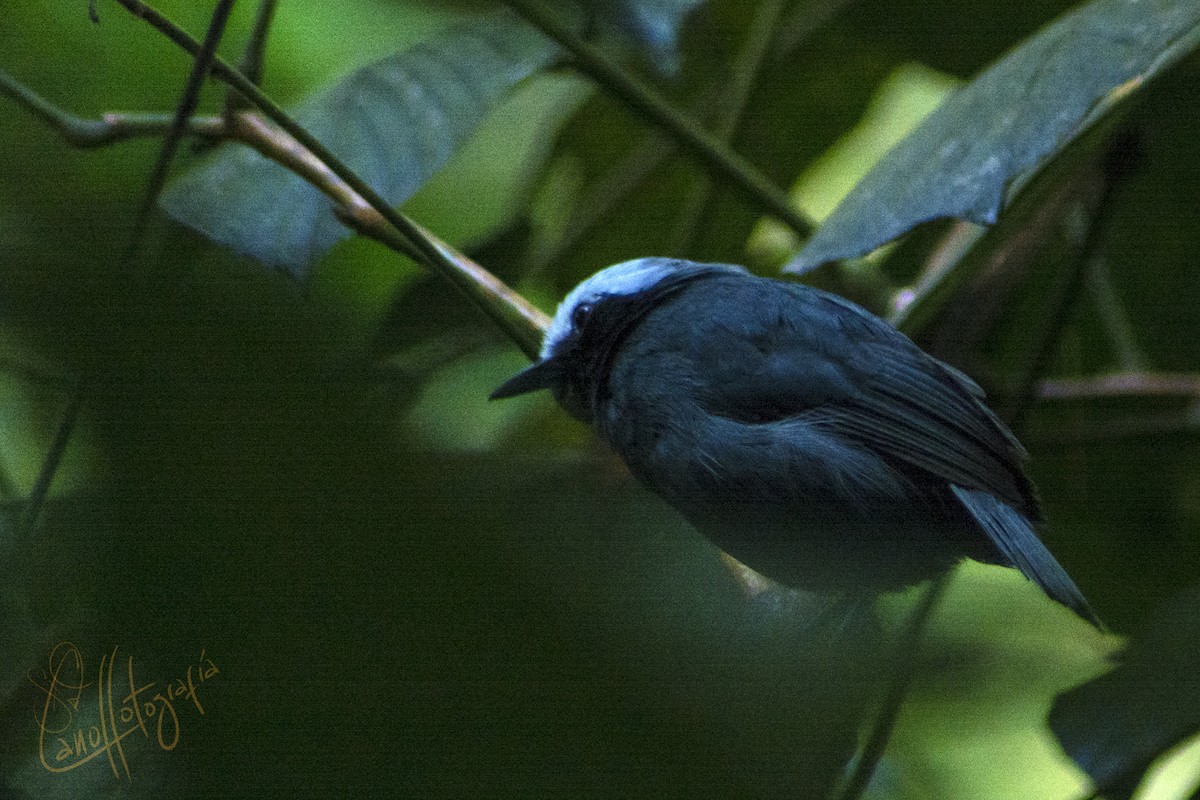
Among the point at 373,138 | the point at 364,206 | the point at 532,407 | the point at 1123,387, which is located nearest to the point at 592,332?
the point at 364,206

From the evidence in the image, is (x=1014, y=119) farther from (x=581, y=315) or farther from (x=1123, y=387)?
(x=1123, y=387)

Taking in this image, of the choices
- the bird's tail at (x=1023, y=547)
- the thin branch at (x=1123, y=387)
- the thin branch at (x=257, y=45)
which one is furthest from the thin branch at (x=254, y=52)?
the thin branch at (x=1123, y=387)

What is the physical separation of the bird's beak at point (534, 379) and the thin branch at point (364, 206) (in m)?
0.04

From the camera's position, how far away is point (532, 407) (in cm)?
345

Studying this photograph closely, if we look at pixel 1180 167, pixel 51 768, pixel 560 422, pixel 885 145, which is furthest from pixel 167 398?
pixel 885 145

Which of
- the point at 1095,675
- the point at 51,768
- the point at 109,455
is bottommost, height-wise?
the point at 1095,675

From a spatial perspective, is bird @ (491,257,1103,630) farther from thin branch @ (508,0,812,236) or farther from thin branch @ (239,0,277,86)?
thin branch @ (239,0,277,86)

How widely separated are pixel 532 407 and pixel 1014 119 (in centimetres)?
185

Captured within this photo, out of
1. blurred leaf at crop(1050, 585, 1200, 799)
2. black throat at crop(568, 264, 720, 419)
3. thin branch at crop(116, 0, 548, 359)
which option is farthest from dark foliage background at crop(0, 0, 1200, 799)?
black throat at crop(568, 264, 720, 419)

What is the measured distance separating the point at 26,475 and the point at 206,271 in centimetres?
15

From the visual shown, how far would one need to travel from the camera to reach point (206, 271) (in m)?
0.50

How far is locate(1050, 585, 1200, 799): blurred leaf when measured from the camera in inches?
70.3

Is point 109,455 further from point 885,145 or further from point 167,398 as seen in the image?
point 885,145

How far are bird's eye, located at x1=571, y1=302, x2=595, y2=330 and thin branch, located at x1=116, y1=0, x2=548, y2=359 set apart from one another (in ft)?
0.22
